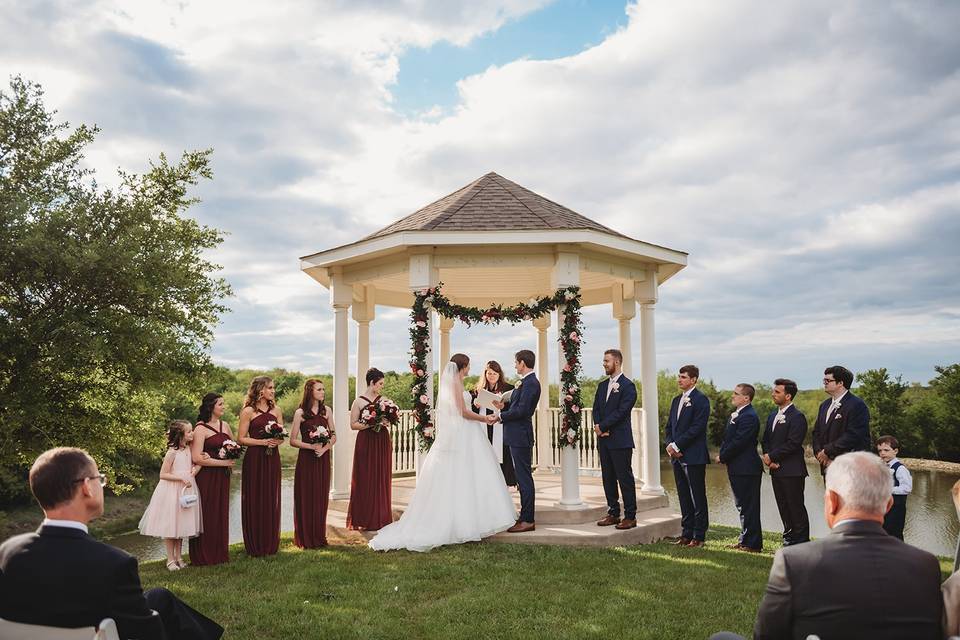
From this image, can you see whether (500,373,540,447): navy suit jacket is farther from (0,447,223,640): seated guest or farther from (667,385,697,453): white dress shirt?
(0,447,223,640): seated guest

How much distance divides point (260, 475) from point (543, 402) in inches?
284

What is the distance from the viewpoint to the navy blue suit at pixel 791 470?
24.6ft

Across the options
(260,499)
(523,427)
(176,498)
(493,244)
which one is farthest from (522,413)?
(176,498)

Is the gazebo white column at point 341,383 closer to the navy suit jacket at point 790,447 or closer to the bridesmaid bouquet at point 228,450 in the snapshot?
the bridesmaid bouquet at point 228,450

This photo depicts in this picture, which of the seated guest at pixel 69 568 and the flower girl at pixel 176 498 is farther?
the flower girl at pixel 176 498

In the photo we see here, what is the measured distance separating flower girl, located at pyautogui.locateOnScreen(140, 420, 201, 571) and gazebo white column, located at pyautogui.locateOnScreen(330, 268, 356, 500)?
3088 millimetres

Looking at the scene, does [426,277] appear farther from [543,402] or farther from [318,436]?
[543,402]

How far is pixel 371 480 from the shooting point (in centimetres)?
844

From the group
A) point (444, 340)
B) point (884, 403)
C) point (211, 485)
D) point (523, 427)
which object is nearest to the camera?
point (211, 485)

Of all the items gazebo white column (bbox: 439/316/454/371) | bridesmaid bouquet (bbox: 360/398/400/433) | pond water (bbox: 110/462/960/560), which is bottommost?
pond water (bbox: 110/462/960/560)

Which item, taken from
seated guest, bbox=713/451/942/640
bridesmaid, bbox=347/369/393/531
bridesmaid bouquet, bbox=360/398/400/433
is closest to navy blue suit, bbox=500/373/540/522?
bridesmaid bouquet, bbox=360/398/400/433

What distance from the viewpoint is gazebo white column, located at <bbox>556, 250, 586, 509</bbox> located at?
8930 millimetres

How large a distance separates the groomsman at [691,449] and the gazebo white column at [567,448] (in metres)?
1.31

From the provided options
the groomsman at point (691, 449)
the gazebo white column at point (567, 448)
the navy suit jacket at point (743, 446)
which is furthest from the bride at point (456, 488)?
the navy suit jacket at point (743, 446)
